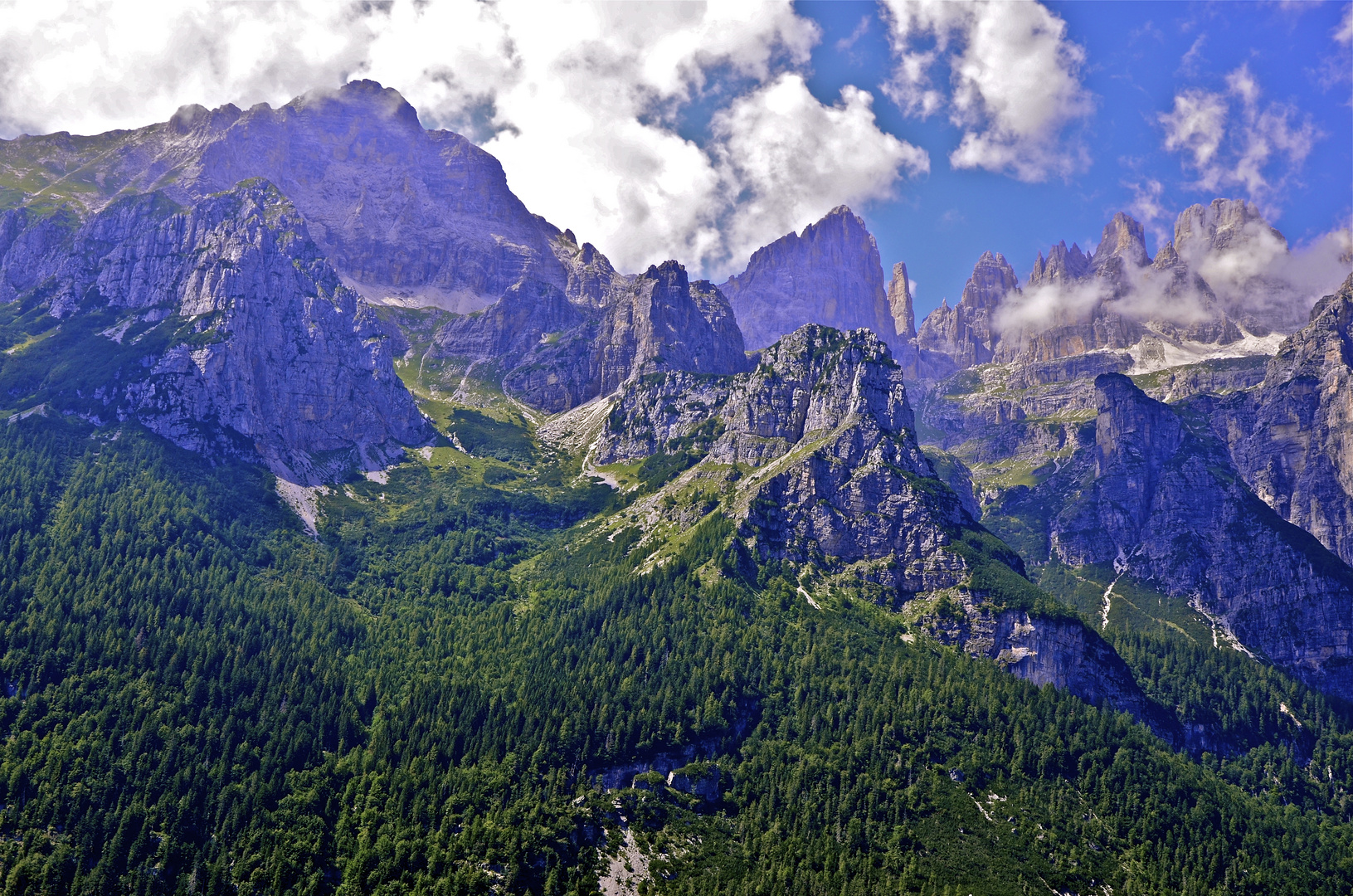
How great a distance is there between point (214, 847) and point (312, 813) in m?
18.5

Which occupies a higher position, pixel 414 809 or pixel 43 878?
pixel 414 809

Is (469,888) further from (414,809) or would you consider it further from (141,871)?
(141,871)

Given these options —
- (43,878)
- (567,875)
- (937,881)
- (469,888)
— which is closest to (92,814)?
(43,878)

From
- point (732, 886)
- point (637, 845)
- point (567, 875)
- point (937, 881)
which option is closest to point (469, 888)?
point (567, 875)

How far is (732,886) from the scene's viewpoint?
615 feet

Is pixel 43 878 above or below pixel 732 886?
below

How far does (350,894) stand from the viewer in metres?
177

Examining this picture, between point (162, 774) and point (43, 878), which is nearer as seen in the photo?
point (43, 878)

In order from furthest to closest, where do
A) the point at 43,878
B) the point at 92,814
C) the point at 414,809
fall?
the point at 414,809 → the point at 92,814 → the point at 43,878

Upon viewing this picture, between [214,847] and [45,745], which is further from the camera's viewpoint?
[45,745]

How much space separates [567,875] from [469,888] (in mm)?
18214

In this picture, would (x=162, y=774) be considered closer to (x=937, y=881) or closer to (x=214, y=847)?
(x=214, y=847)

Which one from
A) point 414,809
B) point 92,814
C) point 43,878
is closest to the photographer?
point 43,878

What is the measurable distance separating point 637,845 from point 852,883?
42201 millimetres
